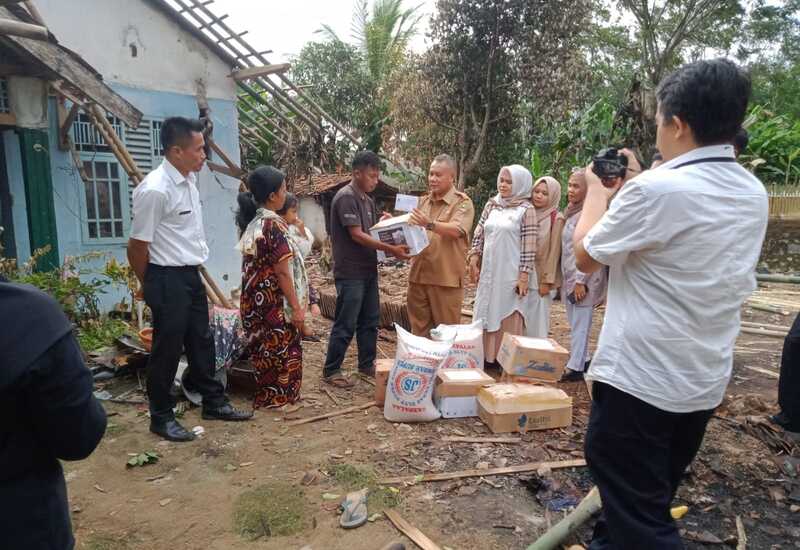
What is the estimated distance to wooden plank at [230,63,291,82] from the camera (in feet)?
23.9

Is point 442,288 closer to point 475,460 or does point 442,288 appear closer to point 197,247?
point 475,460

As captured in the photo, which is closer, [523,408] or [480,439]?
[480,439]

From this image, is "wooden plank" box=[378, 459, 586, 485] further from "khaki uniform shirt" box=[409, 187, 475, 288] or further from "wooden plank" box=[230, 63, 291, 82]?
"wooden plank" box=[230, 63, 291, 82]

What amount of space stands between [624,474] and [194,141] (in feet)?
10.3

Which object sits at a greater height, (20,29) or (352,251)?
(20,29)

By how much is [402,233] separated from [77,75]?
10.2ft

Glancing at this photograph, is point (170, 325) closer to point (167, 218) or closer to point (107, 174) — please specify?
point (167, 218)

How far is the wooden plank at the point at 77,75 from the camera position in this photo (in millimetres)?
4547

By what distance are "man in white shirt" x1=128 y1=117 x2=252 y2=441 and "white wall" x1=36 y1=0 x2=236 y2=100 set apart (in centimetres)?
386

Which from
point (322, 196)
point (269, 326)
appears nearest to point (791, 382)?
point (269, 326)

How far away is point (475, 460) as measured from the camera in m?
3.38

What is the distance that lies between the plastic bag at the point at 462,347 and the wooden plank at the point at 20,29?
3140mm

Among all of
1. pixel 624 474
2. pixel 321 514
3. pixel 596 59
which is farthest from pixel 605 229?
pixel 596 59

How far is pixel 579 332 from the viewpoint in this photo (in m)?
4.86
